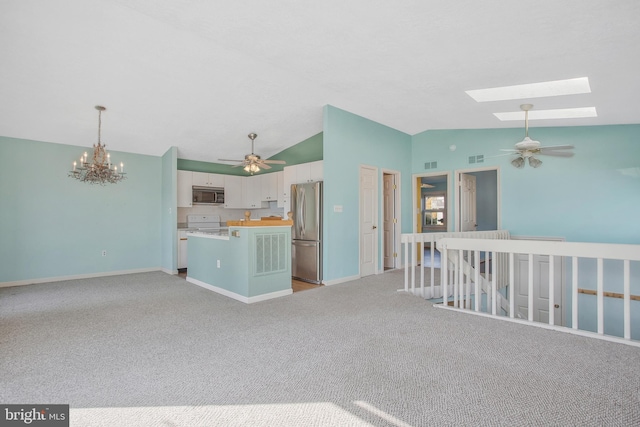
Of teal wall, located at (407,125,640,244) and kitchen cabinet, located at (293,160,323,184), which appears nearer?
teal wall, located at (407,125,640,244)

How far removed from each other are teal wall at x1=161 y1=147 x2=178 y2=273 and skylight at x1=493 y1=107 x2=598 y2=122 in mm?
5962

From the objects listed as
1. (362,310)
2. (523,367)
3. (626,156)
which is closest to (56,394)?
(362,310)

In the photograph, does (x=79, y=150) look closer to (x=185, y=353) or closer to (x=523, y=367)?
(x=185, y=353)

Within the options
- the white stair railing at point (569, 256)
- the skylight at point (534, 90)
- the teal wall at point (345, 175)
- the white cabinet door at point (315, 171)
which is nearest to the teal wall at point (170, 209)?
the white cabinet door at point (315, 171)

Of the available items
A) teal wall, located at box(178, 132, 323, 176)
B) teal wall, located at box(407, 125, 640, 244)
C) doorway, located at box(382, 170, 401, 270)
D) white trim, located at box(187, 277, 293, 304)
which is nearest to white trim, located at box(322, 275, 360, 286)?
white trim, located at box(187, 277, 293, 304)

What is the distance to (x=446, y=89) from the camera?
4.00m

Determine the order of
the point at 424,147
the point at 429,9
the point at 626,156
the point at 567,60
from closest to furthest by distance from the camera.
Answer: the point at 429,9, the point at 567,60, the point at 626,156, the point at 424,147

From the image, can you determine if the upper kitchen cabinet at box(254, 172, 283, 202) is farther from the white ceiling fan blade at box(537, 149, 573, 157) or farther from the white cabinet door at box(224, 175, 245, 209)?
the white ceiling fan blade at box(537, 149, 573, 157)

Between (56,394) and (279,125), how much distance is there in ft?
16.0

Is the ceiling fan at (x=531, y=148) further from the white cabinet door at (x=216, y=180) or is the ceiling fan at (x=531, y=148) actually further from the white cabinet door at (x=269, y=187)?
the white cabinet door at (x=216, y=180)

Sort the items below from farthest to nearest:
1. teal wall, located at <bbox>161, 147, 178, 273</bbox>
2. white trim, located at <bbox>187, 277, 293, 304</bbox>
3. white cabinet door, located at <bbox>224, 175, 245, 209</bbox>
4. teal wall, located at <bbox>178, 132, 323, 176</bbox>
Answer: white cabinet door, located at <bbox>224, 175, 245, 209</bbox>, teal wall, located at <bbox>178, 132, 323, 176</bbox>, teal wall, located at <bbox>161, 147, 178, 273</bbox>, white trim, located at <bbox>187, 277, 293, 304</bbox>

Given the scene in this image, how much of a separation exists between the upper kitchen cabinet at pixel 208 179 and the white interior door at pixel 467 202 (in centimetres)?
540

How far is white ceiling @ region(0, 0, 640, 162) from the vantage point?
250 centimetres

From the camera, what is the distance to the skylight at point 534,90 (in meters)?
3.47
